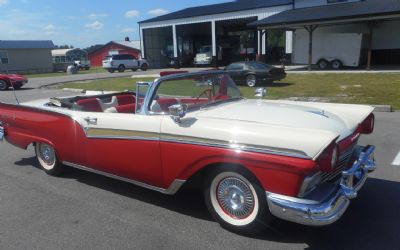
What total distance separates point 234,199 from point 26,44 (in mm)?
45404

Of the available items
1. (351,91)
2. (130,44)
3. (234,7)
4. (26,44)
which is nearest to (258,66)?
(351,91)

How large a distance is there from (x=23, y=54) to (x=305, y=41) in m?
31.9

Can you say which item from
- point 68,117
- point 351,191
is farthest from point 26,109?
point 351,191

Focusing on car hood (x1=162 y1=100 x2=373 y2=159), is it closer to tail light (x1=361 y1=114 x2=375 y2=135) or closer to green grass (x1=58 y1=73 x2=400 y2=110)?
tail light (x1=361 y1=114 x2=375 y2=135)

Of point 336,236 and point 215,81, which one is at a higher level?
point 215,81

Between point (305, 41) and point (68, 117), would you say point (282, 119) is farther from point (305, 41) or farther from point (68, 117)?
point (305, 41)

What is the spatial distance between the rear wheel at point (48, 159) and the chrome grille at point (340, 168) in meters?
3.54

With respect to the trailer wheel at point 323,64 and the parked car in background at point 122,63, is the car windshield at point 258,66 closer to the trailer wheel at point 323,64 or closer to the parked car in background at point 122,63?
the trailer wheel at point 323,64

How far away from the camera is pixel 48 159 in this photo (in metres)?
5.25

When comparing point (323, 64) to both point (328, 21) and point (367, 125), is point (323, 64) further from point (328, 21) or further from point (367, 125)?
point (367, 125)

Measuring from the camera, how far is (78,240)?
3416 millimetres

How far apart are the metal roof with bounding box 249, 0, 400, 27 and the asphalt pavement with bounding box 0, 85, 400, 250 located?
18628mm

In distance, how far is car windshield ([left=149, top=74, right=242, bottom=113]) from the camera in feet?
13.0

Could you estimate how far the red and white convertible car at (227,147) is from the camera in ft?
9.56
